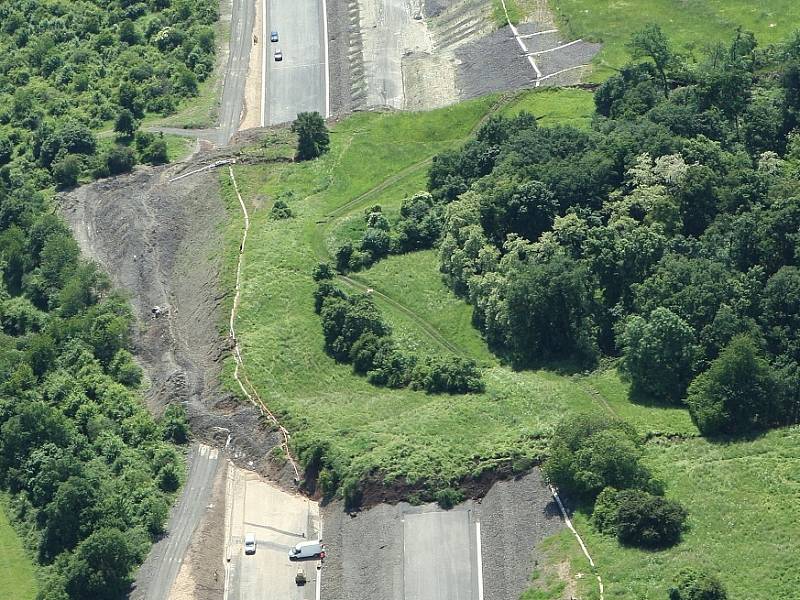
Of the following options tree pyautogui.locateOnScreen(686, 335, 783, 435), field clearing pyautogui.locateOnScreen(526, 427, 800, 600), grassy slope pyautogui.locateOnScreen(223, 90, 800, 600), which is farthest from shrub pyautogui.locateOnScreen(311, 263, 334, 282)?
tree pyautogui.locateOnScreen(686, 335, 783, 435)

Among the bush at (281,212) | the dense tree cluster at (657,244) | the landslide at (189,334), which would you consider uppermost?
the dense tree cluster at (657,244)

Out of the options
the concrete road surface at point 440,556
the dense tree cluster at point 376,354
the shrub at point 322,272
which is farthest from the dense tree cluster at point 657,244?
the concrete road surface at point 440,556

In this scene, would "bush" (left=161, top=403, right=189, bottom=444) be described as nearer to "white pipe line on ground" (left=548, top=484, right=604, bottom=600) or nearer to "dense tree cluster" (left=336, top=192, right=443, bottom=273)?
"dense tree cluster" (left=336, top=192, right=443, bottom=273)

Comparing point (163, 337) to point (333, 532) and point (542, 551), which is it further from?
point (542, 551)

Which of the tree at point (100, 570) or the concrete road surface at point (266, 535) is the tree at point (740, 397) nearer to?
the concrete road surface at point (266, 535)

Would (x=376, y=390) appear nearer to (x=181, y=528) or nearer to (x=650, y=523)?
(x=181, y=528)

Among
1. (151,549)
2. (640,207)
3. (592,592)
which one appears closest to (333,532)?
(151,549)

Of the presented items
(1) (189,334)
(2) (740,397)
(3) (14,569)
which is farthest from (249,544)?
(2) (740,397)
